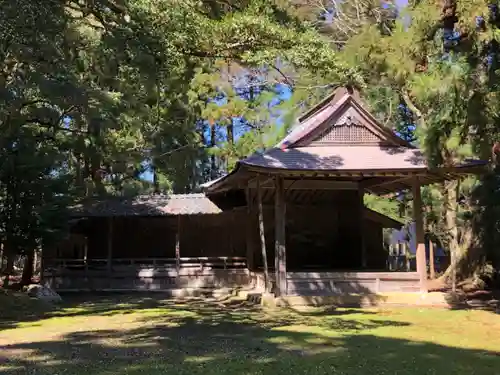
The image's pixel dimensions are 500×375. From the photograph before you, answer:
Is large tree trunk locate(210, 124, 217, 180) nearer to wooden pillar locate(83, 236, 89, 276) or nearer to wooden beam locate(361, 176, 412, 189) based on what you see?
wooden pillar locate(83, 236, 89, 276)

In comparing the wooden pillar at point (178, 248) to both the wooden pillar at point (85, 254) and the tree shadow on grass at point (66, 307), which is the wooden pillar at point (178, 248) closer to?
the tree shadow on grass at point (66, 307)

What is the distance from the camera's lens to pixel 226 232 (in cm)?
2089

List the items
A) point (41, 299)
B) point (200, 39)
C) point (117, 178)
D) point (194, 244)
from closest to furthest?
point (200, 39), point (41, 299), point (194, 244), point (117, 178)

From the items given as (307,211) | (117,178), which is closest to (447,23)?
(307,211)

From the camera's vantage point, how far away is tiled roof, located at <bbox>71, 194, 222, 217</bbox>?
19812 millimetres

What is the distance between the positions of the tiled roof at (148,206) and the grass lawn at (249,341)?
593cm

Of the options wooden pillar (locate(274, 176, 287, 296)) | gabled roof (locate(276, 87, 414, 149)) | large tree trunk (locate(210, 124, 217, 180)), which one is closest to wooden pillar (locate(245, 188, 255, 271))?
gabled roof (locate(276, 87, 414, 149))

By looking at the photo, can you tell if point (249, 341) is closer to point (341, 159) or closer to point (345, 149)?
point (341, 159)

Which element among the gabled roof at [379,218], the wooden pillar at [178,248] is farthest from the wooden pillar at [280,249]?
the gabled roof at [379,218]

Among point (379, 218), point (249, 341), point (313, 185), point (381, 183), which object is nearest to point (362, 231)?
point (379, 218)

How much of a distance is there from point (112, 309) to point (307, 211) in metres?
8.37

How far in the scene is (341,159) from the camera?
14.9m

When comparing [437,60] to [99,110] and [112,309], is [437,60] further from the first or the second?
[112,309]

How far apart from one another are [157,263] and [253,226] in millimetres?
4128
